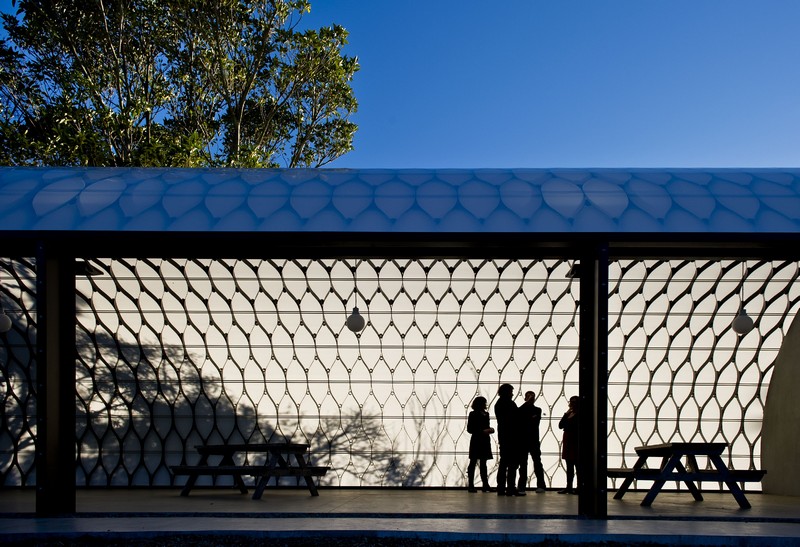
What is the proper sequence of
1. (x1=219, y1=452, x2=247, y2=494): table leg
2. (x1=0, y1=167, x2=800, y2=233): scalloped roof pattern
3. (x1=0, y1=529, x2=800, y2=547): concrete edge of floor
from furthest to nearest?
1. (x1=219, y1=452, x2=247, y2=494): table leg
2. (x1=0, y1=167, x2=800, y2=233): scalloped roof pattern
3. (x1=0, y1=529, x2=800, y2=547): concrete edge of floor

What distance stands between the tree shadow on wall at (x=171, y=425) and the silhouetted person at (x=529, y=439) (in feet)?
6.50

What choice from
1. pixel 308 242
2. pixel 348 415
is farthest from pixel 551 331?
pixel 308 242

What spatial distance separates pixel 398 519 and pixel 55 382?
13.4 feet

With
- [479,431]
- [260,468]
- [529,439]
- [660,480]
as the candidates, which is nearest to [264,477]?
[260,468]

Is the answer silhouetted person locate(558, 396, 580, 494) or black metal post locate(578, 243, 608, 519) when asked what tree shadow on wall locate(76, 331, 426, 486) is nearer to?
silhouetted person locate(558, 396, 580, 494)

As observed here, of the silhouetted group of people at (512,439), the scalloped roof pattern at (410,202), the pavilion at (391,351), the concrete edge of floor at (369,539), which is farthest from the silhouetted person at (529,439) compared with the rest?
the concrete edge of floor at (369,539)

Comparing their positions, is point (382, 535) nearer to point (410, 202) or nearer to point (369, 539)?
point (369, 539)

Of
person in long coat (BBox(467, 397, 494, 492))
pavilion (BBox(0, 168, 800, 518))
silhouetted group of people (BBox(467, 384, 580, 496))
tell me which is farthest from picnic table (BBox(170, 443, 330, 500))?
silhouetted group of people (BBox(467, 384, 580, 496))

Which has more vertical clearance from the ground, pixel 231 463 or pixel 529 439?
pixel 529 439

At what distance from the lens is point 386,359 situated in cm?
1594

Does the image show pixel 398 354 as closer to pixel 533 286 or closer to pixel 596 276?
pixel 533 286

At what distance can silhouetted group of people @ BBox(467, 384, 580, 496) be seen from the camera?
13.3m

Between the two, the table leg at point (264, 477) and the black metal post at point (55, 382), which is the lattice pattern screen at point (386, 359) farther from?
the black metal post at point (55, 382)

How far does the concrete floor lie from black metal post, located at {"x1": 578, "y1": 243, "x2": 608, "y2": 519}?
332mm
